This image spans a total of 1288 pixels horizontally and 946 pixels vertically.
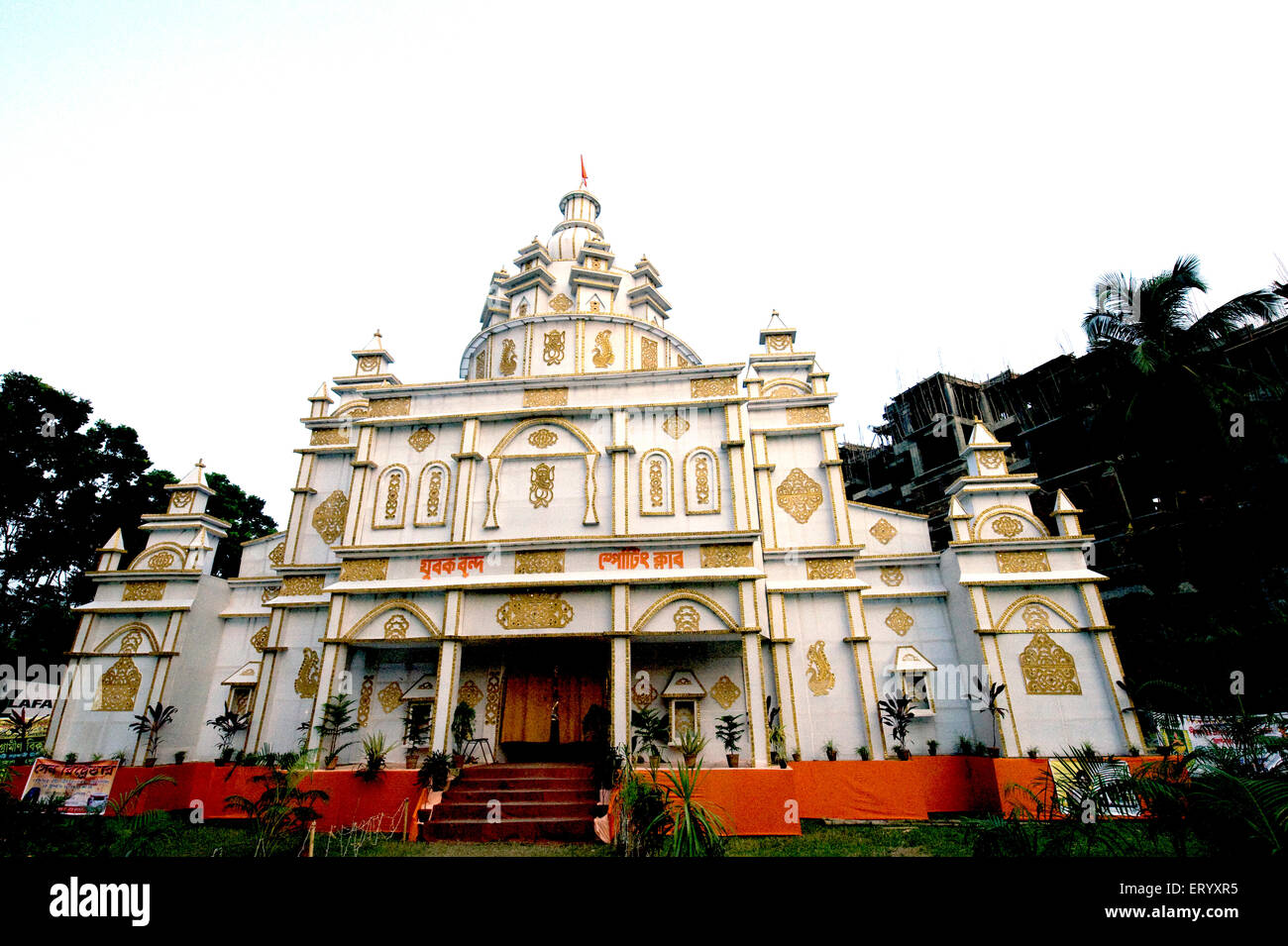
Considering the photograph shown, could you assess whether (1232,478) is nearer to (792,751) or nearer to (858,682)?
(858,682)

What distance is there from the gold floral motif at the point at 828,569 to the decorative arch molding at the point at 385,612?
26.9 feet

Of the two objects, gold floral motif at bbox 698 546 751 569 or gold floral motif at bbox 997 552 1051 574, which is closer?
gold floral motif at bbox 698 546 751 569

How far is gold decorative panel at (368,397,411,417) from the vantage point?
14.0 m

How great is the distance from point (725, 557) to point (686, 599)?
1.13 metres

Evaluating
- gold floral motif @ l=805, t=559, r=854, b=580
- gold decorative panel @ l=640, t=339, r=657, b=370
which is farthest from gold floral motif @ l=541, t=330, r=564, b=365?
gold floral motif @ l=805, t=559, r=854, b=580

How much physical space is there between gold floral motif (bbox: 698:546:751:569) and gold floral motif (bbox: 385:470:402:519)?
21.9 ft

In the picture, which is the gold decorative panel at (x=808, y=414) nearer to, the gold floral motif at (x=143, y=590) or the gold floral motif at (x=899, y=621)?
the gold floral motif at (x=899, y=621)

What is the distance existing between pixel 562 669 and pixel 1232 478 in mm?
18413

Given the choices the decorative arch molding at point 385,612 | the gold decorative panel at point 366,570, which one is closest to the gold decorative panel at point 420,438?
the gold decorative panel at point 366,570

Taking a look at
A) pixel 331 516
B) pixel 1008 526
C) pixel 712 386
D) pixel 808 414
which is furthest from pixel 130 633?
pixel 1008 526

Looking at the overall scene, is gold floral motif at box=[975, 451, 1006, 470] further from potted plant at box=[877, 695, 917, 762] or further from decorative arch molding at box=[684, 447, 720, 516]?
decorative arch molding at box=[684, 447, 720, 516]

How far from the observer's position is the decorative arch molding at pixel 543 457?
12.3 m

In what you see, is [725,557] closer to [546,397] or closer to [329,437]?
[546,397]

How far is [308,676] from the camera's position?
1366cm
